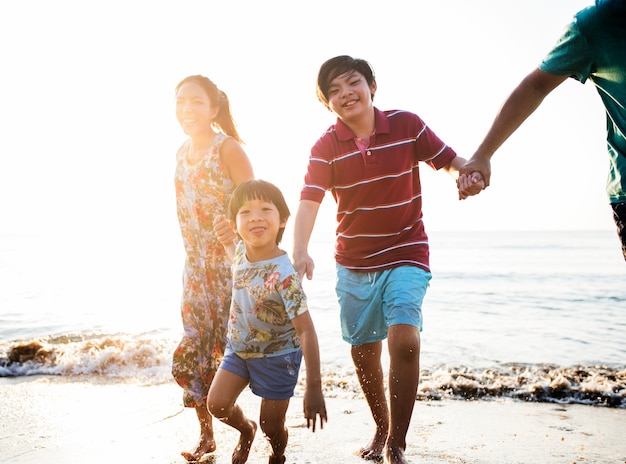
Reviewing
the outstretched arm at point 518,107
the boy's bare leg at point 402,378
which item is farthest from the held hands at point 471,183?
the boy's bare leg at point 402,378

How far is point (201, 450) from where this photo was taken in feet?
10.9

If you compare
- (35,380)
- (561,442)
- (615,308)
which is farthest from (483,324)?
(35,380)

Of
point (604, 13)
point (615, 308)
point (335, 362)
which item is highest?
point (604, 13)

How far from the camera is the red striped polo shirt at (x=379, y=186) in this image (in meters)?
3.23

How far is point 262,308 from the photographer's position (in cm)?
283

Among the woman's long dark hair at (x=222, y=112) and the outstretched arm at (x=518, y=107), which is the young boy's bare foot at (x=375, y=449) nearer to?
the outstretched arm at (x=518, y=107)

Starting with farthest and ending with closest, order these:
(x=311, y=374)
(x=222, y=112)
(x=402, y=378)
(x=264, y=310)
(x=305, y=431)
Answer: (x=305, y=431) → (x=222, y=112) → (x=402, y=378) → (x=264, y=310) → (x=311, y=374)

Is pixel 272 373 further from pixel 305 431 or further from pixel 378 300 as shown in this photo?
pixel 305 431

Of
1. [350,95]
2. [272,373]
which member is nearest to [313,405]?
[272,373]

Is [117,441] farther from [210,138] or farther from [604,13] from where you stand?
[604,13]

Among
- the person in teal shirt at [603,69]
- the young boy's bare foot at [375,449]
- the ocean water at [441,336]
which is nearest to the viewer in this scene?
the person in teal shirt at [603,69]

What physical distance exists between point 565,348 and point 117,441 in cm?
614

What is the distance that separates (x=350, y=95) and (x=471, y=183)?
1034 mm

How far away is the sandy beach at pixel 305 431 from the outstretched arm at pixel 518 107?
6.10ft
